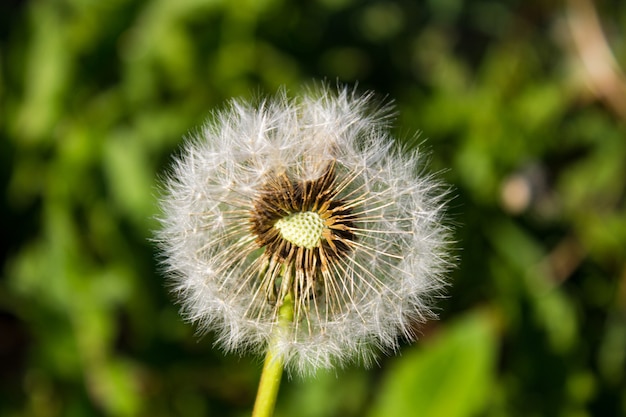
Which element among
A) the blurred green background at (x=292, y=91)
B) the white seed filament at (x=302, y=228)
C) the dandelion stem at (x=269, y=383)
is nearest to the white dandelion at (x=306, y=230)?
the white seed filament at (x=302, y=228)

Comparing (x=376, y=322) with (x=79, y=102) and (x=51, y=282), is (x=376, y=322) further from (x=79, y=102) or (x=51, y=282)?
(x=79, y=102)

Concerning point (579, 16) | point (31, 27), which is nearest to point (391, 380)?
point (31, 27)

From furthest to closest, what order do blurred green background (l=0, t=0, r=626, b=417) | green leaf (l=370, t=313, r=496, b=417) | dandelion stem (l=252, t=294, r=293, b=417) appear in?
blurred green background (l=0, t=0, r=626, b=417)
green leaf (l=370, t=313, r=496, b=417)
dandelion stem (l=252, t=294, r=293, b=417)

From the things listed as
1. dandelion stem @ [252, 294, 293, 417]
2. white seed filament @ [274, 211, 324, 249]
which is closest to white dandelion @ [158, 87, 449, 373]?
white seed filament @ [274, 211, 324, 249]

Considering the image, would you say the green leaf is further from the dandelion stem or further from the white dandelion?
the dandelion stem

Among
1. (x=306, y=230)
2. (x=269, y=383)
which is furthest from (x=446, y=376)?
(x=269, y=383)

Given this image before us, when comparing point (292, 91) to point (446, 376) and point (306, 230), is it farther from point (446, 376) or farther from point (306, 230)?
point (306, 230)
